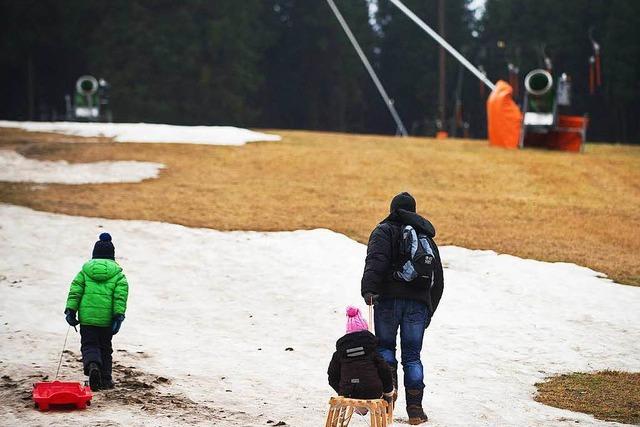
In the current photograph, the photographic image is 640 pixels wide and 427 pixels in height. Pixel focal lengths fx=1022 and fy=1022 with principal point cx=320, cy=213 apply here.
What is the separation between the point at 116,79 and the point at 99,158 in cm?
4608

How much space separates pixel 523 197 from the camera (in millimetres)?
24109

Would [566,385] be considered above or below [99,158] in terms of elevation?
below

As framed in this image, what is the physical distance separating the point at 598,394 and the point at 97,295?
5.52 m

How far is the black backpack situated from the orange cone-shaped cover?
23.5m

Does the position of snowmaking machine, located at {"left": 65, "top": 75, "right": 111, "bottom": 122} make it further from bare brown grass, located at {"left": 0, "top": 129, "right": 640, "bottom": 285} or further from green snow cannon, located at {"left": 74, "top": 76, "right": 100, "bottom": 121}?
bare brown grass, located at {"left": 0, "top": 129, "right": 640, "bottom": 285}

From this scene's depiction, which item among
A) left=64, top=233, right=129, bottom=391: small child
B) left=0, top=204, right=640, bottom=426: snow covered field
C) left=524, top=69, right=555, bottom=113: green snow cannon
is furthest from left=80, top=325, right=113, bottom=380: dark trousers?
left=524, top=69, right=555, bottom=113: green snow cannon

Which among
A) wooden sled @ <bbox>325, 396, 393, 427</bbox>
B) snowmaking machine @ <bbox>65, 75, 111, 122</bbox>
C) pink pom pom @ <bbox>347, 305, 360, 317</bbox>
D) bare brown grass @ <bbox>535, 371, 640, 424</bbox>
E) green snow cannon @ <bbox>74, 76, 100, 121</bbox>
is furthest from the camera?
green snow cannon @ <bbox>74, 76, 100, 121</bbox>

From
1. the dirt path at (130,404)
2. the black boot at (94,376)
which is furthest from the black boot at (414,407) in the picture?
the black boot at (94,376)

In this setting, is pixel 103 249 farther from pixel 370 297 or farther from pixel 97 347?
pixel 370 297

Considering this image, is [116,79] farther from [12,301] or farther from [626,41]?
[12,301]

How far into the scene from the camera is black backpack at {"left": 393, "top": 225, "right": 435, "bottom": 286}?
928 centimetres

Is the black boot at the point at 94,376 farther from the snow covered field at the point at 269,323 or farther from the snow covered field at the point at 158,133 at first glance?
the snow covered field at the point at 158,133

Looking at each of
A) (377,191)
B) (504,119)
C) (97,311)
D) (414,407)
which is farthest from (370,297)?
(504,119)

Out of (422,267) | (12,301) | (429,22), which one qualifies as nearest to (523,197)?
(12,301)
